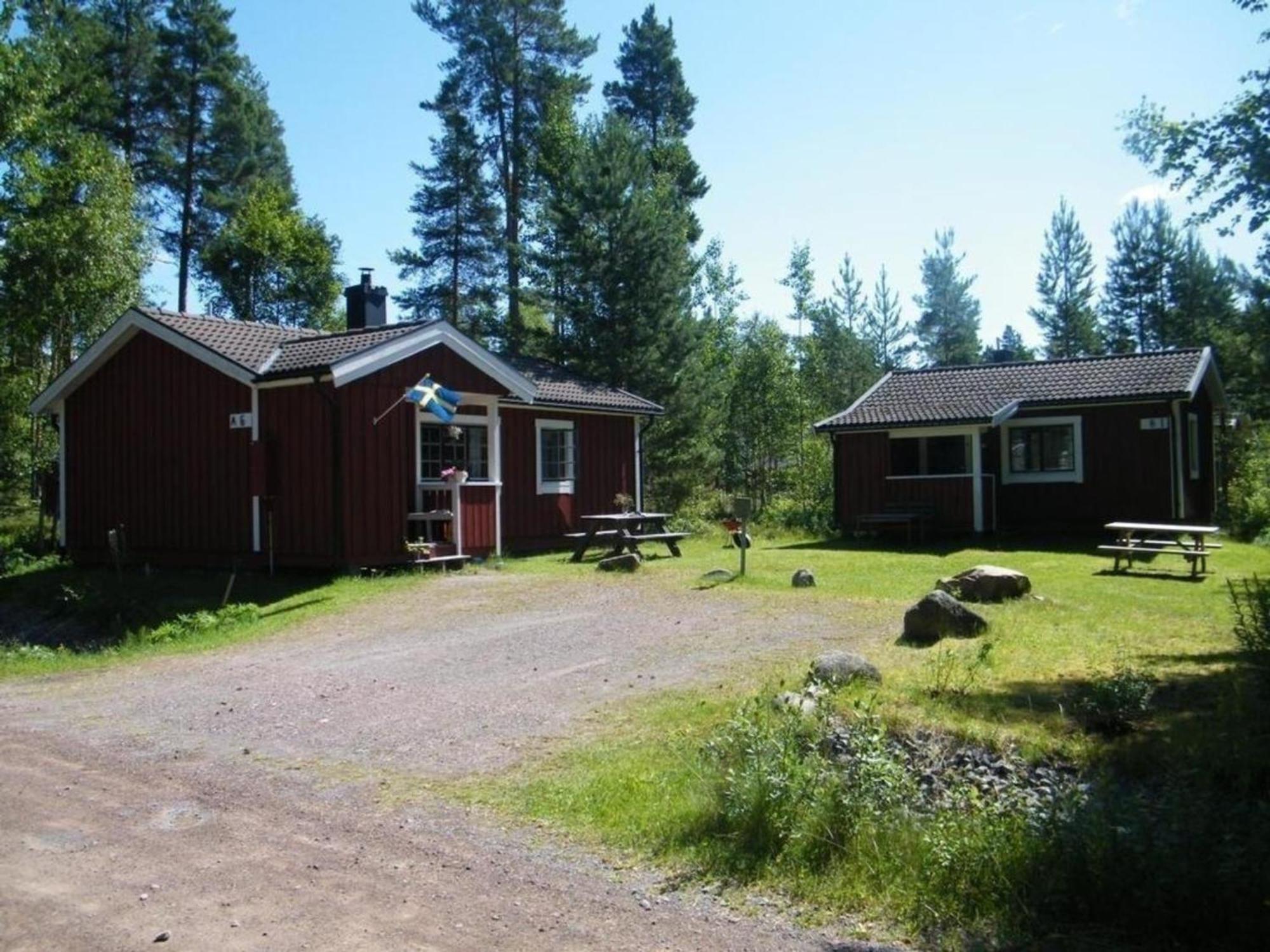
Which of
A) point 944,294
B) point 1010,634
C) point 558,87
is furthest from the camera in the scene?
point 944,294

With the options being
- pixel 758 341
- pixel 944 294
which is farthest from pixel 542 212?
pixel 944 294

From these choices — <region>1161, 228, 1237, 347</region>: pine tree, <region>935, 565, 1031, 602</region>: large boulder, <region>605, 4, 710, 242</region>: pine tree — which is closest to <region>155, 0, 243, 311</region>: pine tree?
<region>605, 4, 710, 242</region>: pine tree

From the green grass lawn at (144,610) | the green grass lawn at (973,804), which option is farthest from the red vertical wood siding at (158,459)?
the green grass lawn at (973,804)

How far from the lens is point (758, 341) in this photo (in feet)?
126

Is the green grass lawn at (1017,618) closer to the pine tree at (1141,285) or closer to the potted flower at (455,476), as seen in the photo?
the potted flower at (455,476)

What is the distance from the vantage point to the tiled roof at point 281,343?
15.4 metres

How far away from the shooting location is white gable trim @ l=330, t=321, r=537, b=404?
14.8 m

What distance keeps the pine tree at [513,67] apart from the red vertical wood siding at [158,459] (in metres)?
17.9

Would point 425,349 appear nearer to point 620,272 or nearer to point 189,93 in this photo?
point 620,272

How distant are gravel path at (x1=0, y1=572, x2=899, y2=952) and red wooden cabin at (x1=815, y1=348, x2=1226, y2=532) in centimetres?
1062

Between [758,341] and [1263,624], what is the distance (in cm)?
3130

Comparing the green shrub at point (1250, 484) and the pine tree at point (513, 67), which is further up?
the pine tree at point (513, 67)

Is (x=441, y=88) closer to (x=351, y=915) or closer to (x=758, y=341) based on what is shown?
(x=758, y=341)

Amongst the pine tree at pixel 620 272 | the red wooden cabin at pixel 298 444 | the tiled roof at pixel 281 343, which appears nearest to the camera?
the red wooden cabin at pixel 298 444
